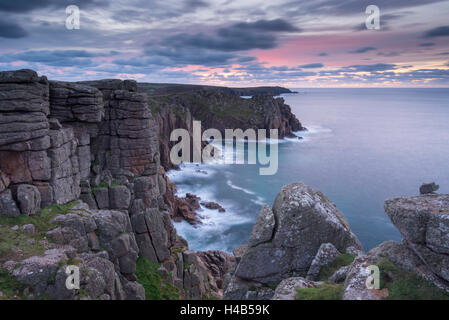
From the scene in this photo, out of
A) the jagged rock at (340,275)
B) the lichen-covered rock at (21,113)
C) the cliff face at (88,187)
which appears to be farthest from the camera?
the lichen-covered rock at (21,113)

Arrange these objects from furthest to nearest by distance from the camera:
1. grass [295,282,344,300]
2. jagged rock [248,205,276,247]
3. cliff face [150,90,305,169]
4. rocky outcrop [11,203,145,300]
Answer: cliff face [150,90,305,169]
jagged rock [248,205,276,247]
rocky outcrop [11,203,145,300]
grass [295,282,344,300]

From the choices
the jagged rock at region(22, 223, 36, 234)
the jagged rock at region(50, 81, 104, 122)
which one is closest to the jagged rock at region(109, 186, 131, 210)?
the jagged rock at region(50, 81, 104, 122)

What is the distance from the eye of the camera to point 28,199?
21.2m

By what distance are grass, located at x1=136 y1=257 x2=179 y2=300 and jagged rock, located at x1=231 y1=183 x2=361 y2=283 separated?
1440 cm

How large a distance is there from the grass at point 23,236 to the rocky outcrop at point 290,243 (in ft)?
41.0

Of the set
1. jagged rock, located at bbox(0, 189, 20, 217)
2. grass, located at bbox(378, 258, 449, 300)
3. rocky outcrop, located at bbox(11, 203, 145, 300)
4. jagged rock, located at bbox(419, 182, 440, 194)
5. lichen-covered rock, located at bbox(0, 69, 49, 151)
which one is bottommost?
rocky outcrop, located at bbox(11, 203, 145, 300)

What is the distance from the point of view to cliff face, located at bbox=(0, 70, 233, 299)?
18625mm

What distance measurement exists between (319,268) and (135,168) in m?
24.7

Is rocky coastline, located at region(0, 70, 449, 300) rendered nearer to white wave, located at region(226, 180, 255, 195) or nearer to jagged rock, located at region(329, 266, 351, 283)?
jagged rock, located at region(329, 266, 351, 283)

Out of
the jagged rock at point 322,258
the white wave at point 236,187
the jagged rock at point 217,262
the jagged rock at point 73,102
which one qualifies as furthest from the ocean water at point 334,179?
the jagged rock at point 322,258

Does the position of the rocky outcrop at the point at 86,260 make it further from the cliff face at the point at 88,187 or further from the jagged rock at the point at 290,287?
the jagged rock at the point at 290,287

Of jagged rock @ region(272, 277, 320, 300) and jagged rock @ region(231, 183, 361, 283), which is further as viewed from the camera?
jagged rock @ region(231, 183, 361, 283)

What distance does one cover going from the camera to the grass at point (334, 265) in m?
13.9
